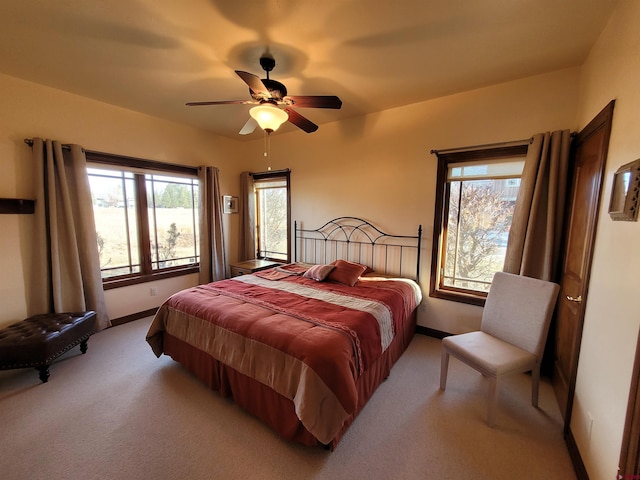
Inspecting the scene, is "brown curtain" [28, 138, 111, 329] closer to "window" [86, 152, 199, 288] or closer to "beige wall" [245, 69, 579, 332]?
"window" [86, 152, 199, 288]

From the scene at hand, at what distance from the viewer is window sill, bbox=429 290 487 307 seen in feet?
8.92

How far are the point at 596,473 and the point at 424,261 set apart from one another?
1.99 m

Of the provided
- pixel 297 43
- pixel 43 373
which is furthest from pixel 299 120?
pixel 43 373

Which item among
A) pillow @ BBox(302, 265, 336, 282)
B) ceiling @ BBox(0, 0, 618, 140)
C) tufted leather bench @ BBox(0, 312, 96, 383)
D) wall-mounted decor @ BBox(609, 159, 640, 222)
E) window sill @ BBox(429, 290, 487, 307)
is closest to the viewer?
wall-mounted decor @ BBox(609, 159, 640, 222)

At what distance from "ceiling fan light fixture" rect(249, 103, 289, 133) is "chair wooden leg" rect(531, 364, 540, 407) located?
2703mm

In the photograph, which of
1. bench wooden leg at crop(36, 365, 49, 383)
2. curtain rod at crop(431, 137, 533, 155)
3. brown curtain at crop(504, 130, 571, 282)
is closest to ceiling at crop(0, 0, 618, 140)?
curtain rod at crop(431, 137, 533, 155)

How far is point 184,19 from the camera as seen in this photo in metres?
1.68

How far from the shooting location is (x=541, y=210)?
230 cm

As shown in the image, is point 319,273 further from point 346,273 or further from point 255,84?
point 255,84

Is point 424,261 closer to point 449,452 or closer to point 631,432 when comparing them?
point 449,452

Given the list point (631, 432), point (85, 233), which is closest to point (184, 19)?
point (85, 233)

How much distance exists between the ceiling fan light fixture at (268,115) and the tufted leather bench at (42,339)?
8.35ft

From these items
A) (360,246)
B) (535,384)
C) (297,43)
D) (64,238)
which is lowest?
(535,384)

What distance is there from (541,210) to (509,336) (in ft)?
3.85
